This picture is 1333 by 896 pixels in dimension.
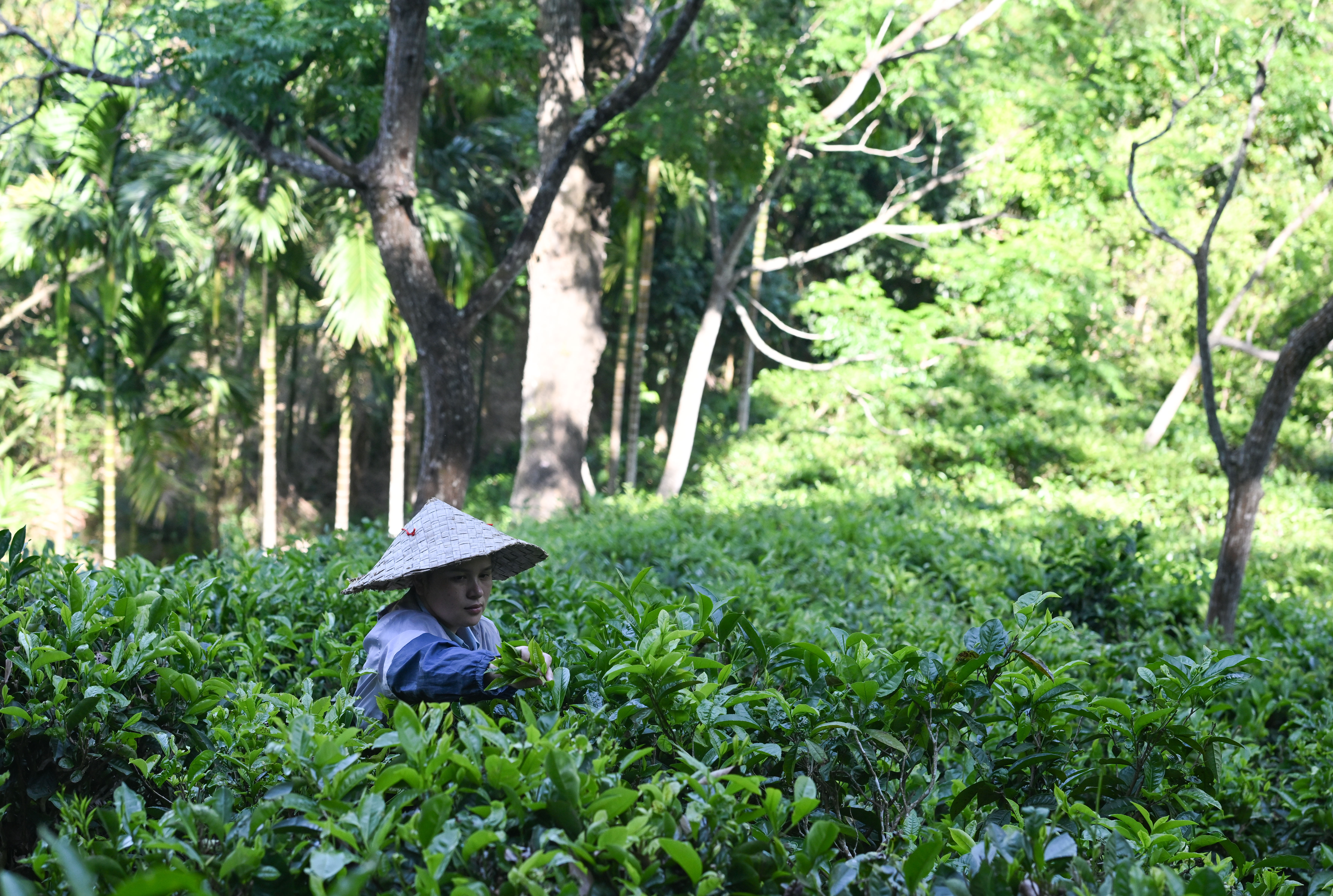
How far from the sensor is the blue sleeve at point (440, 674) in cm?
212

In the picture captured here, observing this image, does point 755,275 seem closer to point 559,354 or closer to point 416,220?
point 559,354

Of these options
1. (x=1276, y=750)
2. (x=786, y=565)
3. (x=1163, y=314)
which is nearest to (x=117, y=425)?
(x=786, y=565)

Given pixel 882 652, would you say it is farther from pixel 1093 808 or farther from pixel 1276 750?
pixel 1276 750

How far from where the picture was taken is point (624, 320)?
605 inches

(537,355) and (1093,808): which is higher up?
(537,355)

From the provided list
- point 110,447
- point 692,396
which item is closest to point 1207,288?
point 692,396

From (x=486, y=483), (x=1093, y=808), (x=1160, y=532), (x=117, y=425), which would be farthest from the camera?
(x=486, y=483)

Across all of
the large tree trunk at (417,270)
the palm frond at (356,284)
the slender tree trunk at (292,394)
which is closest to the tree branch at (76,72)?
the large tree trunk at (417,270)

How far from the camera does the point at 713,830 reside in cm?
160

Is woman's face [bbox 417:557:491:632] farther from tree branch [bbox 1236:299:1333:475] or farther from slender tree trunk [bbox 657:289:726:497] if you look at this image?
slender tree trunk [bbox 657:289:726:497]

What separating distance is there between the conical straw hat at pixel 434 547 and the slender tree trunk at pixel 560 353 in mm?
7859

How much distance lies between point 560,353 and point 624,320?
4422 mm

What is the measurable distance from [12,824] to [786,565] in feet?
14.1

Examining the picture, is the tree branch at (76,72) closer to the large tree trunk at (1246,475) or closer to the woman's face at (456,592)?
the woman's face at (456,592)
